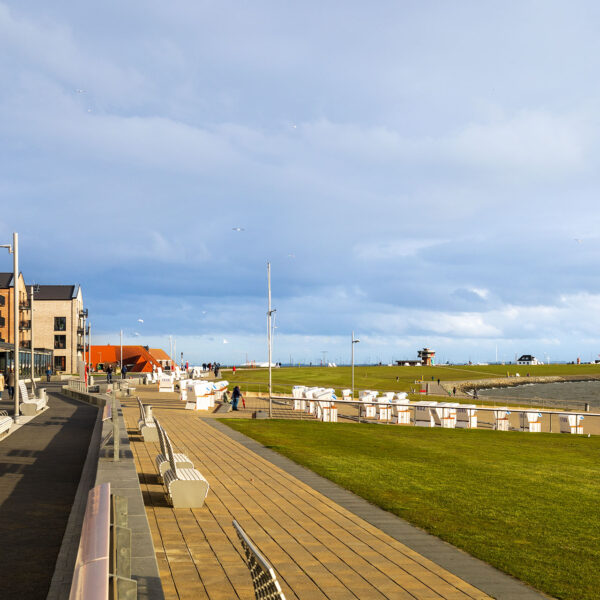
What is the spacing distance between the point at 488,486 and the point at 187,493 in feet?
20.4

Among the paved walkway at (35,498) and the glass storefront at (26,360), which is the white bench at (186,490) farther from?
the glass storefront at (26,360)

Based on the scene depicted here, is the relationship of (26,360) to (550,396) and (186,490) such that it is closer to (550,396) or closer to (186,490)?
(186,490)

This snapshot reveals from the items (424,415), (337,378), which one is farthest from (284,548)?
(337,378)

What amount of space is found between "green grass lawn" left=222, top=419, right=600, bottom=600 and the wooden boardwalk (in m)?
1.02

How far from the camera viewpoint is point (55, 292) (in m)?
A: 98.8

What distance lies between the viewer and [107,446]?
41.4 feet

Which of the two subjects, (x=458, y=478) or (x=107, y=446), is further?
(x=458, y=478)

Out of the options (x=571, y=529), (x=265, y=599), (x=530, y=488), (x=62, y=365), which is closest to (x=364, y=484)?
(x=530, y=488)

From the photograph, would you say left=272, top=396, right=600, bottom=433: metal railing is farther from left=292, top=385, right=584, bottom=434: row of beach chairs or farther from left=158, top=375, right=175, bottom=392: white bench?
left=158, top=375, right=175, bottom=392: white bench

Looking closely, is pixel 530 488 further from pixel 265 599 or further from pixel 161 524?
pixel 265 599

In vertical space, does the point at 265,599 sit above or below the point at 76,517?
above

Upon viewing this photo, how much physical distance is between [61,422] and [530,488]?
1825 cm

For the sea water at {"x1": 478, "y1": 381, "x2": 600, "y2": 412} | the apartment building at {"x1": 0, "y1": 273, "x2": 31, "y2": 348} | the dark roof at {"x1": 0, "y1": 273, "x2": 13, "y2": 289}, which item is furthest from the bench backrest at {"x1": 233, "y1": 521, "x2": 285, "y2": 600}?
the dark roof at {"x1": 0, "y1": 273, "x2": 13, "y2": 289}

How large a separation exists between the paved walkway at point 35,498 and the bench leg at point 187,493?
5.34ft
